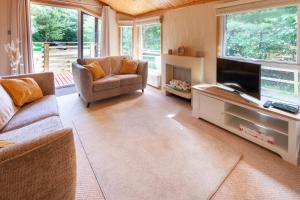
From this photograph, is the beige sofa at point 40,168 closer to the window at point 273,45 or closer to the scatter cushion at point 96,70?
the window at point 273,45

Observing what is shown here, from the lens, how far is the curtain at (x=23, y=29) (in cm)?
412

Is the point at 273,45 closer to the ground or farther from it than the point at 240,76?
farther from it

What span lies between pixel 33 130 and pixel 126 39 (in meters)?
4.75

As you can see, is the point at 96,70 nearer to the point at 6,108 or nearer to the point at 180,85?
the point at 180,85

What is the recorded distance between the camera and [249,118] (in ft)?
8.66

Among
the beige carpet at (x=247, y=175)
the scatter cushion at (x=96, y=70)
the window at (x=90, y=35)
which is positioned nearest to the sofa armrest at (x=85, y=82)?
the scatter cushion at (x=96, y=70)

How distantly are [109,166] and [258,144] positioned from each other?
177 centimetres

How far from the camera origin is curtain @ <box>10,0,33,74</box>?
162 inches

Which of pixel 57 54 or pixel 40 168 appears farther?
pixel 57 54

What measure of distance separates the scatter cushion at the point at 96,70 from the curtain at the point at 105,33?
134 cm

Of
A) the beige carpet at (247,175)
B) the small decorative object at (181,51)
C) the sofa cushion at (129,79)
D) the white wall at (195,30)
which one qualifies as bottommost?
the beige carpet at (247,175)

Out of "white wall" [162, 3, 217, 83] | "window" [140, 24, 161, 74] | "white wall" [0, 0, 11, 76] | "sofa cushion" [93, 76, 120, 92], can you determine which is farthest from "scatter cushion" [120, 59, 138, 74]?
"white wall" [0, 0, 11, 76]

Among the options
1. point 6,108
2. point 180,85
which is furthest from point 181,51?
point 6,108

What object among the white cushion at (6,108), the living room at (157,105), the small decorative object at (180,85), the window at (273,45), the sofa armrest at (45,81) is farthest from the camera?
the small decorative object at (180,85)
